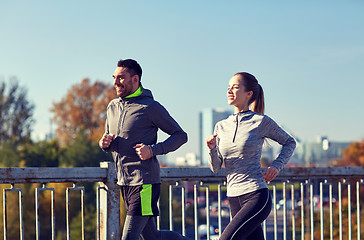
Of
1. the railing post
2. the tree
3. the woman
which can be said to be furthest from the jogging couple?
the tree

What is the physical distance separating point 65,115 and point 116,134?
6042 cm

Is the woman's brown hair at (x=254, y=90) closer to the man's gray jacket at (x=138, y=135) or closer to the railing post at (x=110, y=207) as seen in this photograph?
the man's gray jacket at (x=138, y=135)

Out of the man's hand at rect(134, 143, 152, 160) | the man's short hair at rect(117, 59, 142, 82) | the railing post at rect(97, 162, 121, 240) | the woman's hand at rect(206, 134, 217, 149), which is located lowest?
the railing post at rect(97, 162, 121, 240)

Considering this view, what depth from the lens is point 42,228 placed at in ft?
152

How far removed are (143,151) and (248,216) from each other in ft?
2.98

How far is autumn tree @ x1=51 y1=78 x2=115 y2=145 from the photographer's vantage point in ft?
206

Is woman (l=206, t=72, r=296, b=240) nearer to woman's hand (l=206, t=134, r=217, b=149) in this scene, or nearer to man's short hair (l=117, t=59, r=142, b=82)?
woman's hand (l=206, t=134, r=217, b=149)

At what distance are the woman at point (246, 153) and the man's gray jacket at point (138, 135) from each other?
34cm

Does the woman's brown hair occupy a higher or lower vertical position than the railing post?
higher

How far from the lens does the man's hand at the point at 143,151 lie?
4289mm

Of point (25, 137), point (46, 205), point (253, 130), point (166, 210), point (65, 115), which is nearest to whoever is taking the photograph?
point (253, 130)

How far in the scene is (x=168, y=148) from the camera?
14.5 ft

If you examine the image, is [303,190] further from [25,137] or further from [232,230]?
[25,137]

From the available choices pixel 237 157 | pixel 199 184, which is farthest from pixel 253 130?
pixel 199 184
